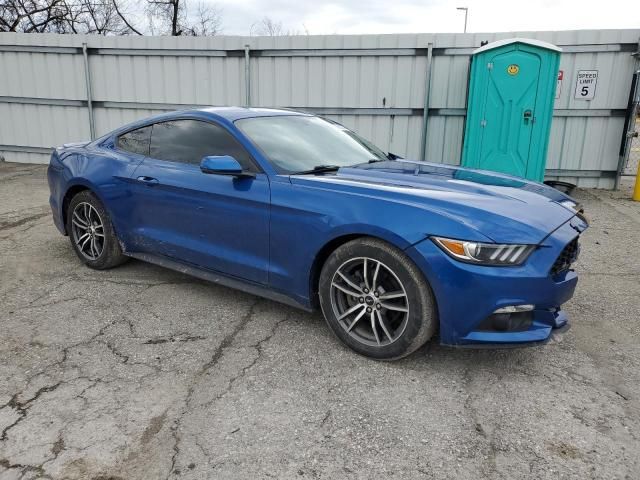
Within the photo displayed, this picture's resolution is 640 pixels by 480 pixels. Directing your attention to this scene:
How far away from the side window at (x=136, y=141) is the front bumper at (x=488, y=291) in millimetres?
2638

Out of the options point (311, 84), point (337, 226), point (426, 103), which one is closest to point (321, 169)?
point (337, 226)

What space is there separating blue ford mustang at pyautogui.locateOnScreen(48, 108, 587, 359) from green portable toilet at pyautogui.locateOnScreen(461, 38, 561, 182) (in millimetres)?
4447

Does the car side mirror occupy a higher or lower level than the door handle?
higher

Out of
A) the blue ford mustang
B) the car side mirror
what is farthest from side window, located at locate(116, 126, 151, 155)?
the car side mirror

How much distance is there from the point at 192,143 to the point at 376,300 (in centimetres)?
197

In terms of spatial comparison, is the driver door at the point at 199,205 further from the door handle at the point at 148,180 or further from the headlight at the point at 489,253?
the headlight at the point at 489,253

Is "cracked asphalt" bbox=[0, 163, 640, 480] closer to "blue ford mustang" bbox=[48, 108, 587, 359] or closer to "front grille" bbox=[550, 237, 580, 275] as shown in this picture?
"blue ford mustang" bbox=[48, 108, 587, 359]

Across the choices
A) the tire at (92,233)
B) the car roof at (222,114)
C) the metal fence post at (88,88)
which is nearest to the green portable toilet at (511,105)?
the car roof at (222,114)

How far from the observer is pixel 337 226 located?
3.03 m

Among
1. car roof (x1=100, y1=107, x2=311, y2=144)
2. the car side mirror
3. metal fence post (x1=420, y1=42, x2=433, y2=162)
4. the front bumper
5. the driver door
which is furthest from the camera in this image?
metal fence post (x1=420, y1=42, x2=433, y2=162)

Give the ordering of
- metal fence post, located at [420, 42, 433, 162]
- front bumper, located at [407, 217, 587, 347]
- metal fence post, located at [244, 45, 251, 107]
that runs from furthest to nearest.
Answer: metal fence post, located at [244, 45, 251, 107], metal fence post, located at [420, 42, 433, 162], front bumper, located at [407, 217, 587, 347]

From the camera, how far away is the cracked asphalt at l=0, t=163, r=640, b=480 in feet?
7.39

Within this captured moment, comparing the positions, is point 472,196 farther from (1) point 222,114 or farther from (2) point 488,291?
(1) point 222,114

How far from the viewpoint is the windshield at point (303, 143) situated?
359 centimetres
